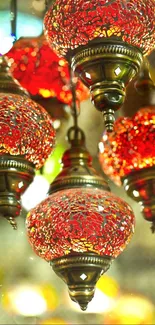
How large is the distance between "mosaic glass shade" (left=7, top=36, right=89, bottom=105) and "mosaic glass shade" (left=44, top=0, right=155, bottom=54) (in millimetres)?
424

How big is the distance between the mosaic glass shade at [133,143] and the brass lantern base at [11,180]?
153 millimetres

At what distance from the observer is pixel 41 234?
2.96ft

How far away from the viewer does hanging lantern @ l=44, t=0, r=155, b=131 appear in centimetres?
72

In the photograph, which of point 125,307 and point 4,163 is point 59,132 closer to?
point 125,307

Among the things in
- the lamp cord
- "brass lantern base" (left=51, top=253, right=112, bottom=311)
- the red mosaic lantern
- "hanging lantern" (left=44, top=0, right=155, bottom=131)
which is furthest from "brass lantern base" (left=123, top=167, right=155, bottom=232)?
the lamp cord

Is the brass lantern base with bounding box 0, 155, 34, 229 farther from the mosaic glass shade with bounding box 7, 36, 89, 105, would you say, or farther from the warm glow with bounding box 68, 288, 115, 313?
the warm glow with bounding box 68, 288, 115, 313

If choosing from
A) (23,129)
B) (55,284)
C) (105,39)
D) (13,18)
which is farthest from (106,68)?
(55,284)

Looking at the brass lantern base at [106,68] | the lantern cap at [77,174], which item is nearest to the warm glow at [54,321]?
the lantern cap at [77,174]

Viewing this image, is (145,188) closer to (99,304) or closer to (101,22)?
(101,22)

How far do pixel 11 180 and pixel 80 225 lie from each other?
0.37 feet

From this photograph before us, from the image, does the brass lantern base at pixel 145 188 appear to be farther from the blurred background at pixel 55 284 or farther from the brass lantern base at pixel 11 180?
Result: the blurred background at pixel 55 284

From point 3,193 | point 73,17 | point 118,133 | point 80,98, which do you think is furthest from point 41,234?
point 80,98

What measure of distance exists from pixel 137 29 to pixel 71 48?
76mm

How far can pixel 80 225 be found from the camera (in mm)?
877
